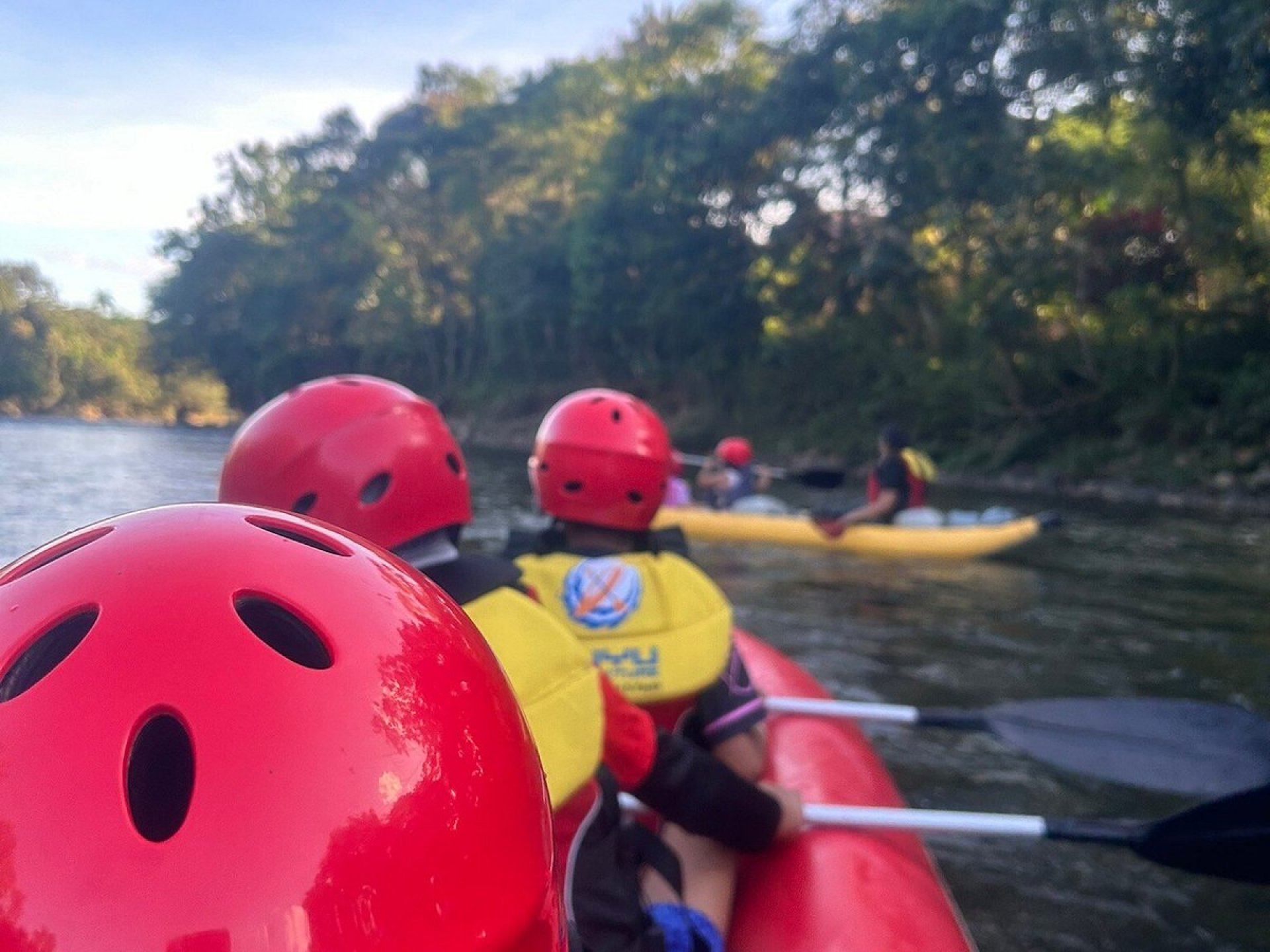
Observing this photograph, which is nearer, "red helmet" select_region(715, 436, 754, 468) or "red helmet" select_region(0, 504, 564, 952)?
"red helmet" select_region(0, 504, 564, 952)

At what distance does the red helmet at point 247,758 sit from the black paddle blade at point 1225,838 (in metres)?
2.34

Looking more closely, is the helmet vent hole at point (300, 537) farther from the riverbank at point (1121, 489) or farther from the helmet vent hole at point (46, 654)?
the riverbank at point (1121, 489)

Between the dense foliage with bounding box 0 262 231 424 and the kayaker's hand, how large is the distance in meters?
47.3

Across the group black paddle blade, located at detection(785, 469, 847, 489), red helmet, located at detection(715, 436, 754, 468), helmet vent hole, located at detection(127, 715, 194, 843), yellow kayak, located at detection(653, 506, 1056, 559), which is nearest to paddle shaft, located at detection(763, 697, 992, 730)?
helmet vent hole, located at detection(127, 715, 194, 843)

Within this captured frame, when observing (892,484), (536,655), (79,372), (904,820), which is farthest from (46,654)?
(79,372)

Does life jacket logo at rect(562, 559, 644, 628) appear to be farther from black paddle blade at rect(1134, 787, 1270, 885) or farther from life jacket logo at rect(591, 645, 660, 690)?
black paddle blade at rect(1134, 787, 1270, 885)

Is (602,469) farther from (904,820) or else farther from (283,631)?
(283,631)

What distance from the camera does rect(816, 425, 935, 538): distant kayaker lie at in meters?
8.49

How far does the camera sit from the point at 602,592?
7.41ft

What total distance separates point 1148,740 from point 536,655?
9.33 feet

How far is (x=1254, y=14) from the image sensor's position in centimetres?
1035

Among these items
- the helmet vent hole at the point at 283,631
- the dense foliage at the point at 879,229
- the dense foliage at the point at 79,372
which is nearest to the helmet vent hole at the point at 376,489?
the helmet vent hole at the point at 283,631

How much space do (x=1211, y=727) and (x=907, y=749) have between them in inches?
42.6

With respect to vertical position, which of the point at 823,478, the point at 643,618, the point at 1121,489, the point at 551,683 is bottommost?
the point at 1121,489
